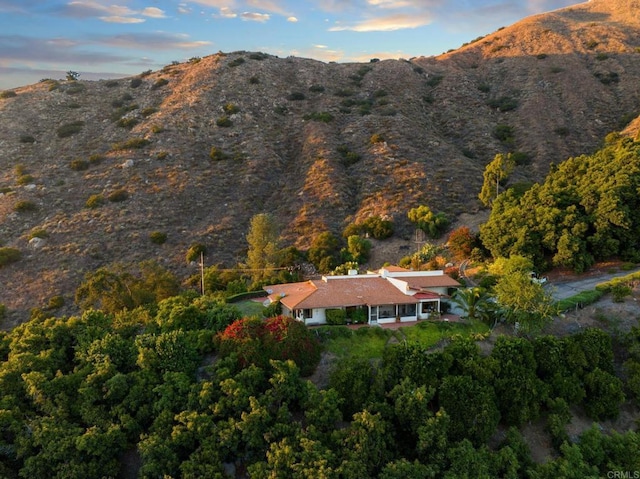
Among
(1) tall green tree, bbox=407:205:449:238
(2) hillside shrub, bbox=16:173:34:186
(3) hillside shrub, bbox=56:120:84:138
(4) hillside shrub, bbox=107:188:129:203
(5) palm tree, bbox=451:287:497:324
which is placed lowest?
(5) palm tree, bbox=451:287:497:324

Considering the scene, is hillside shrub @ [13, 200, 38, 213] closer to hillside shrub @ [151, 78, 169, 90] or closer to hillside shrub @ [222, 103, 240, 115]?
hillside shrub @ [222, 103, 240, 115]

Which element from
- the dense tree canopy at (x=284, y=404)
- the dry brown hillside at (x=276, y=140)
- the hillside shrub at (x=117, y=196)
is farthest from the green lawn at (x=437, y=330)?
the hillside shrub at (x=117, y=196)

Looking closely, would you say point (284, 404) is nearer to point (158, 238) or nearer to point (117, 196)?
point (158, 238)

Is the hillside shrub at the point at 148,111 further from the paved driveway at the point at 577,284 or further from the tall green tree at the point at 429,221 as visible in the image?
the paved driveway at the point at 577,284

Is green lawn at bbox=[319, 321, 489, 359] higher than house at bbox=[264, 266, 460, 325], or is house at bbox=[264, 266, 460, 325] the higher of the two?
house at bbox=[264, 266, 460, 325]

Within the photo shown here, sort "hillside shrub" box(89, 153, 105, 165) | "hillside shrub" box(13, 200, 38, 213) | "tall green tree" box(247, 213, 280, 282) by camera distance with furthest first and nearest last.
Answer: "hillside shrub" box(89, 153, 105, 165)
"hillside shrub" box(13, 200, 38, 213)
"tall green tree" box(247, 213, 280, 282)

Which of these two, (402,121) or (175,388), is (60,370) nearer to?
(175,388)

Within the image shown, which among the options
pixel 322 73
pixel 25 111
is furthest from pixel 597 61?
pixel 25 111

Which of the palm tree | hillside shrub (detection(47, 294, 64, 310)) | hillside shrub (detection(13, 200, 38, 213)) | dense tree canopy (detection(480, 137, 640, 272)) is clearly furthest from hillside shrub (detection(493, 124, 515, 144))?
hillside shrub (detection(13, 200, 38, 213))
